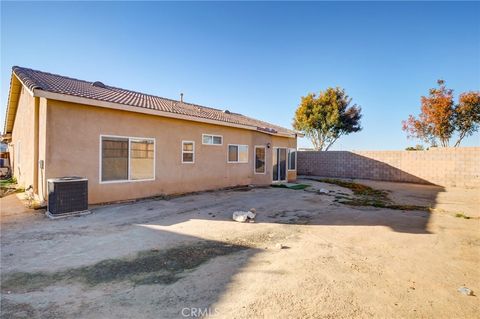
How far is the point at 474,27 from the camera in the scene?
9.90 meters

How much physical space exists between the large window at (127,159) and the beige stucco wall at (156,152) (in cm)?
19

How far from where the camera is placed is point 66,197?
6.52 m

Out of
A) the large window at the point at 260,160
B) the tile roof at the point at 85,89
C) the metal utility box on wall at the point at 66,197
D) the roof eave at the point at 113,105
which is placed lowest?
the metal utility box on wall at the point at 66,197

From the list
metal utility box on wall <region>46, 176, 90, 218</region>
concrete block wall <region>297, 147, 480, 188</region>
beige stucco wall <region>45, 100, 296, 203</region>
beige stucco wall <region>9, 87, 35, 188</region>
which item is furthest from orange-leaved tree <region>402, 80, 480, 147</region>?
beige stucco wall <region>9, 87, 35, 188</region>

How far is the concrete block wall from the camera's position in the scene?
48.4 ft

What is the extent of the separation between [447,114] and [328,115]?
928 centimetres

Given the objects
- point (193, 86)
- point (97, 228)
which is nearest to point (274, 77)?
point (193, 86)

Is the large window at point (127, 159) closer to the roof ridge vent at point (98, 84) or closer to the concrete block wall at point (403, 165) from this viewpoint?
the roof ridge vent at point (98, 84)

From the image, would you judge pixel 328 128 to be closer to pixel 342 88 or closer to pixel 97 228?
pixel 342 88

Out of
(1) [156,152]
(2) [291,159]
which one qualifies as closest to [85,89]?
(1) [156,152]

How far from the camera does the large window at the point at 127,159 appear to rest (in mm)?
8023
